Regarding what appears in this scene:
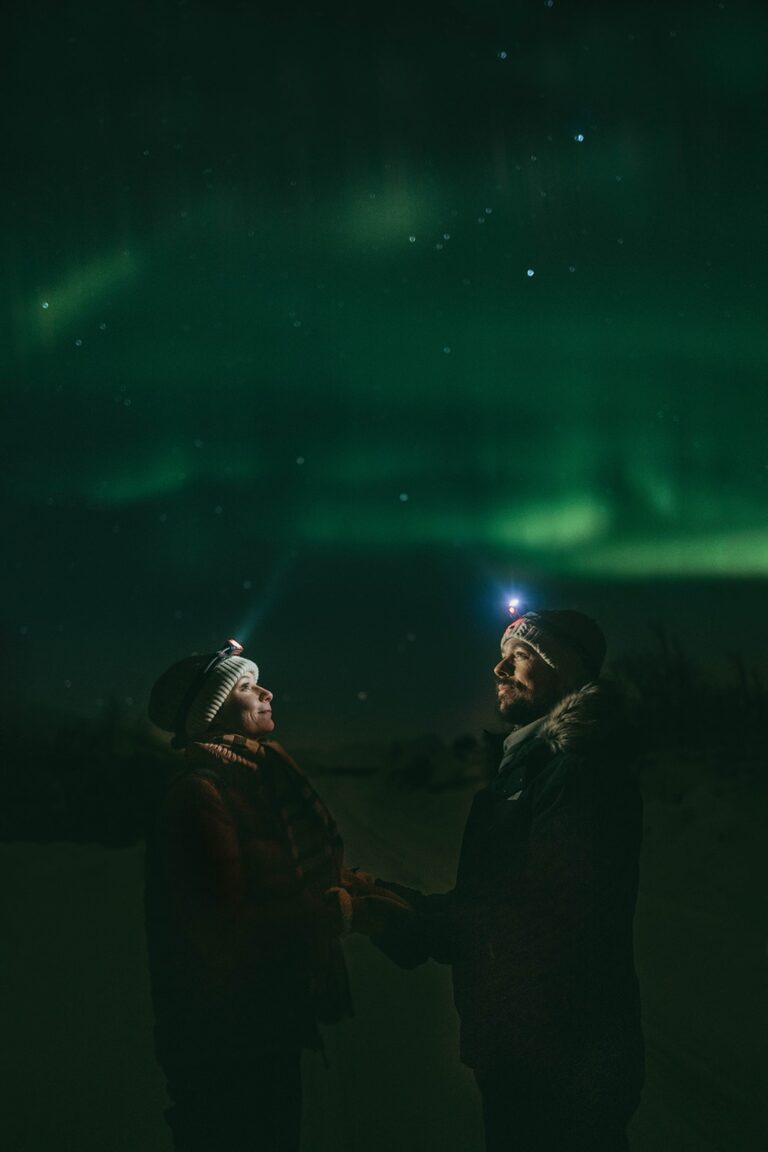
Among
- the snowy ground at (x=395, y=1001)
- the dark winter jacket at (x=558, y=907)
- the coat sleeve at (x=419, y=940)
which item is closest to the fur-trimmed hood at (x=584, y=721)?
the dark winter jacket at (x=558, y=907)

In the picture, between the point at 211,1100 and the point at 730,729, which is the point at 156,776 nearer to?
the point at 211,1100

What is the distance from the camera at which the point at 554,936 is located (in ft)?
12.1

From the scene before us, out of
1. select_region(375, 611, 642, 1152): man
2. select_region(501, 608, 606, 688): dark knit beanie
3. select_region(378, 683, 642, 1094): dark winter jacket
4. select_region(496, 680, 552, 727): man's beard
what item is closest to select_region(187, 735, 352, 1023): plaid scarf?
select_region(375, 611, 642, 1152): man

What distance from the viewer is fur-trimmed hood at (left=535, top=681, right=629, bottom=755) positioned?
368cm

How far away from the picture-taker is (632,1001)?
3678 mm

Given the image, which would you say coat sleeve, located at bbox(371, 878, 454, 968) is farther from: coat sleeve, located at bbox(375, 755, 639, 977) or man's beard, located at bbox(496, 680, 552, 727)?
man's beard, located at bbox(496, 680, 552, 727)

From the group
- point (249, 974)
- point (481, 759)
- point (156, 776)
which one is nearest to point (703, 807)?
point (481, 759)

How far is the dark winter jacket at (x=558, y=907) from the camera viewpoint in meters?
3.61

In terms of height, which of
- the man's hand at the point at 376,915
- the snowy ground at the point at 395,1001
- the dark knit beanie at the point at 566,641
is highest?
the dark knit beanie at the point at 566,641

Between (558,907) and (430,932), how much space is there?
51 cm

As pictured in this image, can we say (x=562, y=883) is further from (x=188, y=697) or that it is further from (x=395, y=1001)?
(x=395, y=1001)

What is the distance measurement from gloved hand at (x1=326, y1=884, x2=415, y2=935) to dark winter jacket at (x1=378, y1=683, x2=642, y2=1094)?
23 cm

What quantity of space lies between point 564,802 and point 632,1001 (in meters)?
0.75

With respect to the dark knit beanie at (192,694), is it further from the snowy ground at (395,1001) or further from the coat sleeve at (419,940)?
the snowy ground at (395,1001)
